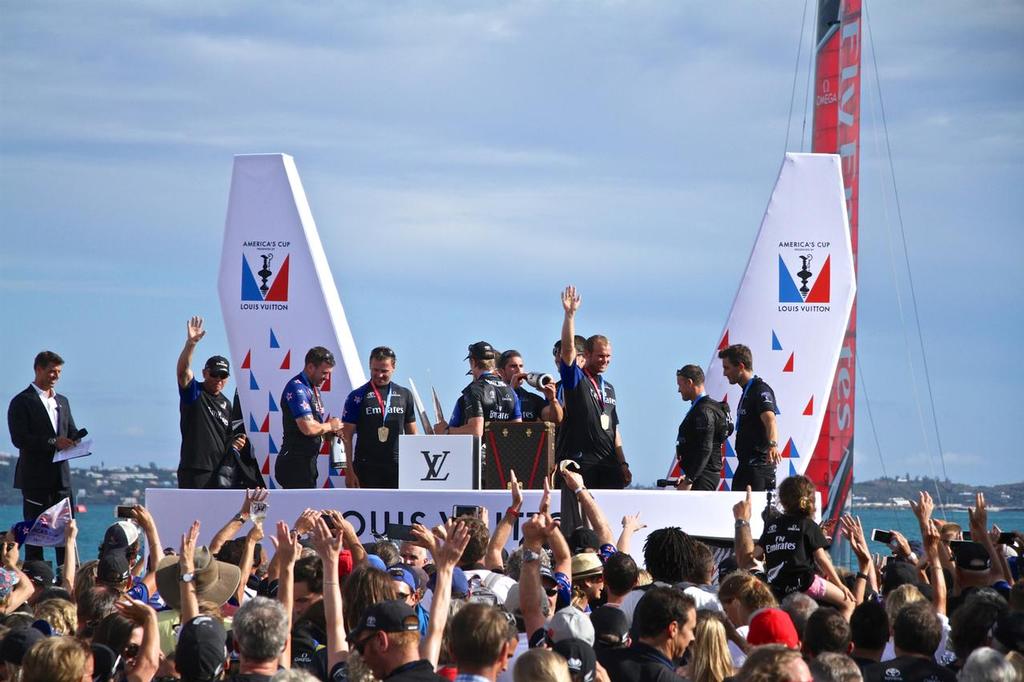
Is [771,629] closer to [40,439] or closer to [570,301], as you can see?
[570,301]

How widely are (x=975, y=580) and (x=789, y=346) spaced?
6.97 m

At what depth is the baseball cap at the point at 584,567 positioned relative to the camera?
269 inches


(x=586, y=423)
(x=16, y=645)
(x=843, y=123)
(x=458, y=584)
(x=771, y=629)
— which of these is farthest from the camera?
(x=843, y=123)

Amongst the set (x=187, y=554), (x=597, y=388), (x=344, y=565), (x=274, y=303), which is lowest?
(x=344, y=565)

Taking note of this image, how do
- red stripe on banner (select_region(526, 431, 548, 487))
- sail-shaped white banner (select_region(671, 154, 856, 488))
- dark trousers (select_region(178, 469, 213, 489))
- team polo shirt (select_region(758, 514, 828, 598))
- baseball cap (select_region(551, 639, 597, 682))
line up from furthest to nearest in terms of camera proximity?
1. sail-shaped white banner (select_region(671, 154, 856, 488))
2. dark trousers (select_region(178, 469, 213, 489))
3. red stripe on banner (select_region(526, 431, 548, 487))
4. team polo shirt (select_region(758, 514, 828, 598))
5. baseball cap (select_region(551, 639, 597, 682))

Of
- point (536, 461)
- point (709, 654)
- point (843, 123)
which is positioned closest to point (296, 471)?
point (536, 461)

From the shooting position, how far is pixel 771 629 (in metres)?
5.05

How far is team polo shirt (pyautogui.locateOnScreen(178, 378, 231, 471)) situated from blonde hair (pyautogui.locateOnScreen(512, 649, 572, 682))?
8.05 meters

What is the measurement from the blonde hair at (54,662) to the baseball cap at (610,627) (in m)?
1.93

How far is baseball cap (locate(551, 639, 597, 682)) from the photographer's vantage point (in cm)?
470

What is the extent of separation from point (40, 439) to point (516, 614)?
20.9 ft

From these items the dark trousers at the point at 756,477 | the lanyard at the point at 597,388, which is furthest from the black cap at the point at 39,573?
the dark trousers at the point at 756,477

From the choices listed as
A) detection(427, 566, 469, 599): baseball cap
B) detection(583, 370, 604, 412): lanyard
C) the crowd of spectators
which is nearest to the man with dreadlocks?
the crowd of spectators

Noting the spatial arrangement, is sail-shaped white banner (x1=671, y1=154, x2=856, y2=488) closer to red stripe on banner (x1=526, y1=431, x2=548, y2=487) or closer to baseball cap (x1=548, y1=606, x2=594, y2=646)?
red stripe on banner (x1=526, y1=431, x2=548, y2=487)
